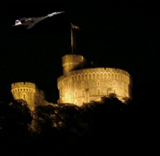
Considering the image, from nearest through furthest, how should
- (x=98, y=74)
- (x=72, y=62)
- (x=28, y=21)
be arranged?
1. (x=28, y=21)
2. (x=98, y=74)
3. (x=72, y=62)

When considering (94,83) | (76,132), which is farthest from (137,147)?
(94,83)

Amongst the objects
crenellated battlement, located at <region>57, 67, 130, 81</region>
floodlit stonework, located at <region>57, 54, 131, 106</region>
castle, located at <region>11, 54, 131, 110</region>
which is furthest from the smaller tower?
crenellated battlement, located at <region>57, 67, 130, 81</region>

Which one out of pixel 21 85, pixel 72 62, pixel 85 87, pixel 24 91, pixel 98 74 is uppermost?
pixel 72 62

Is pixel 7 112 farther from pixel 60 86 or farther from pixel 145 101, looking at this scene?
pixel 60 86

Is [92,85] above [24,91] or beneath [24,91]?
above

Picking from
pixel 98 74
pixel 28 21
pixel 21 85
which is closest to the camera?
pixel 28 21

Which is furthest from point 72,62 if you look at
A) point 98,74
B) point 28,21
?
point 28,21

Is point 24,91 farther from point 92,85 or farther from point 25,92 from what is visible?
point 92,85

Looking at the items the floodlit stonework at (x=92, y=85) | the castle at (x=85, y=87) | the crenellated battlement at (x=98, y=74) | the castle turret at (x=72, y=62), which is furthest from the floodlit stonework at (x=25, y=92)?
the crenellated battlement at (x=98, y=74)
